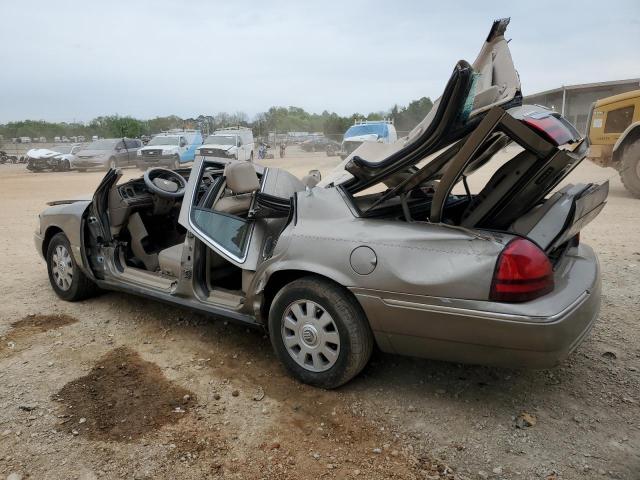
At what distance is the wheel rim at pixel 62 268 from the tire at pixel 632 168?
10307 mm

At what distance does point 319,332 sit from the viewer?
3.15 meters

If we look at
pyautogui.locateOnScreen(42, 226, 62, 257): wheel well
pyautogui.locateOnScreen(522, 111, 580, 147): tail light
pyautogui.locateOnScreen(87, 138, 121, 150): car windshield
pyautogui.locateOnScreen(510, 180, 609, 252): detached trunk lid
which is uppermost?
pyautogui.locateOnScreen(522, 111, 580, 147): tail light

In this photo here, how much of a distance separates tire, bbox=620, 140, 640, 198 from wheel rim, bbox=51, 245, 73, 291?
10.3 m

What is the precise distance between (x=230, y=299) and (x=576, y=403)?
2.32 metres

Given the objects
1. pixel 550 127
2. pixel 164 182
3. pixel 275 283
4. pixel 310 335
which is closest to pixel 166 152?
pixel 164 182

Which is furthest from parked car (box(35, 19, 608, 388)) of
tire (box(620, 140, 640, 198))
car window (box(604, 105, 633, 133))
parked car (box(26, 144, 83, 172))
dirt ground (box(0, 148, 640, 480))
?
parked car (box(26, 144, 83, 172))

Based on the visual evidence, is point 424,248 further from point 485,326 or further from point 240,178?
point 240,178

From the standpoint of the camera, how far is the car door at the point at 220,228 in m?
3.66

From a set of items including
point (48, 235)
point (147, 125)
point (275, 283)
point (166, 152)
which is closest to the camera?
point (275, 283)

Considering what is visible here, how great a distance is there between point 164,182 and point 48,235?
1.33 metres

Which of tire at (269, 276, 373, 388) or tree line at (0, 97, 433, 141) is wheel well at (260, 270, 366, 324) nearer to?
tire at (269, 276, 373, 388)

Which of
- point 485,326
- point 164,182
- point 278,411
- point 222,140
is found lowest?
point 278,411

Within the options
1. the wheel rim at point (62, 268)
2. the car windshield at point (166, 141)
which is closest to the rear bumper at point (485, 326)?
the wheel rim at point (62, 268)

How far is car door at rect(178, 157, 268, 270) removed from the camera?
3660 mm
